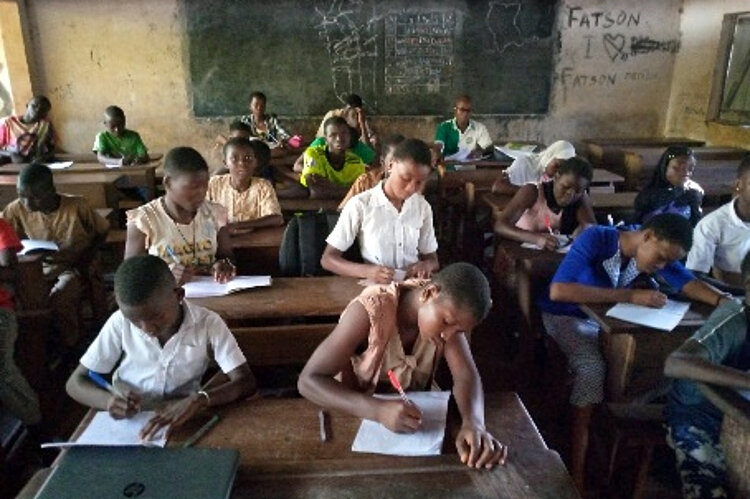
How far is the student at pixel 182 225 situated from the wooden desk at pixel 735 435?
1660 mm

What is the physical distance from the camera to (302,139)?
6672 mm

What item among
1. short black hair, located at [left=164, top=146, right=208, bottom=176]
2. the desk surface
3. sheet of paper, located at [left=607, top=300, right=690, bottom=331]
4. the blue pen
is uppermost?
short black hair, located at [left=164, top=146, right=208, bottom=176]

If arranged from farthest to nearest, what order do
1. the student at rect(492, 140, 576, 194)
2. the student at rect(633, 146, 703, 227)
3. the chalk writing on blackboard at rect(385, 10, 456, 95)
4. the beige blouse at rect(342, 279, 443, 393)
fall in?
the chalk writing on blackboard at rect(385, 10, 456, 95), the student at rect(492, 140, 576, 194), the student at rect(633, 146, 703, 227), the beige blouse at rect(342, 279, 443, 393)

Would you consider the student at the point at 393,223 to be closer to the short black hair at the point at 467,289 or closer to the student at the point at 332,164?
the short black hair at the point at 467,289

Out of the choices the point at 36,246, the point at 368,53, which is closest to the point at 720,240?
the point at 36,246

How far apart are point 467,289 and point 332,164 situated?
2.86m

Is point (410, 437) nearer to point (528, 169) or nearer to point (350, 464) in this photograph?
point (350, 464)

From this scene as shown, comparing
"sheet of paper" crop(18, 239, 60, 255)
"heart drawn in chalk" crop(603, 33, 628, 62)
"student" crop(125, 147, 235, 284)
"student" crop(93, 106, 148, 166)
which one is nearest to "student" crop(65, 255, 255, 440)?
"student" crop(125, 147, 235, 284)

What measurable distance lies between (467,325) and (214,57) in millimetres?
5978

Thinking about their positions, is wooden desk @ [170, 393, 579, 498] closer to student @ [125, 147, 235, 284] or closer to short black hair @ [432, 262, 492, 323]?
short black hair @ [432, 262, 492, 323]

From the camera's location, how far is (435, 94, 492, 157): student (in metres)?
5.91

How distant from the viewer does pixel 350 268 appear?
239cm

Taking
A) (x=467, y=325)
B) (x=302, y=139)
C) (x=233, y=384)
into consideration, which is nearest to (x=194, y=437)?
(x=233, y=384)

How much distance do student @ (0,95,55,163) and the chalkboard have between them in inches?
70.0
